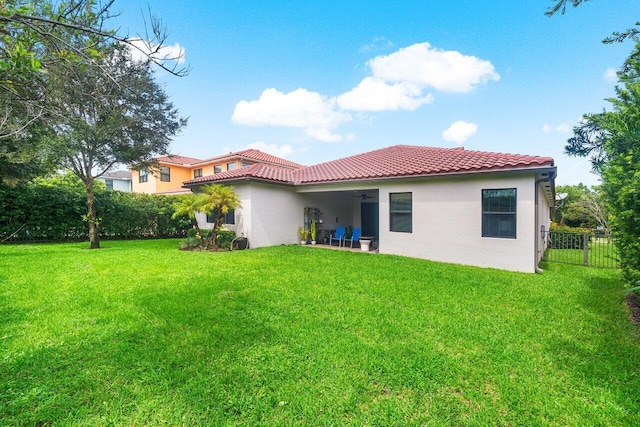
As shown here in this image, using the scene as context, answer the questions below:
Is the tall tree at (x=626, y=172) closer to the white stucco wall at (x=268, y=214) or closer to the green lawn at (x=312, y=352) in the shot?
the green lawn at (x=312, y=352)

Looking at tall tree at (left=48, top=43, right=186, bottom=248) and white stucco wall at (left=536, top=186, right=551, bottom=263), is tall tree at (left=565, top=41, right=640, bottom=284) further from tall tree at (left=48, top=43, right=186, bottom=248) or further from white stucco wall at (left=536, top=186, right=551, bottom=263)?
tall tree at (left=48, top=43, right=186, bottom=248)

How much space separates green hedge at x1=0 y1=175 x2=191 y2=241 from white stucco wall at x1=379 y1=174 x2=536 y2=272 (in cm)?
1423

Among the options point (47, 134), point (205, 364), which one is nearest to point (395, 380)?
point (205, 364)

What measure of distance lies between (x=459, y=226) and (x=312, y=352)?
323 inches

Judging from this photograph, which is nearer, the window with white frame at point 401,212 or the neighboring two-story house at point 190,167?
the window with white frame at point 401,212

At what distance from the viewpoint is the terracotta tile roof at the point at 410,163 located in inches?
366

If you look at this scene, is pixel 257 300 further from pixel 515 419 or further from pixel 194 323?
pixel 515 419

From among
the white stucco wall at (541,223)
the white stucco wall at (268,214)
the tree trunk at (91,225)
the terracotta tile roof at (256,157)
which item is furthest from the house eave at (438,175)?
the terracotta tile roof at (256,157)

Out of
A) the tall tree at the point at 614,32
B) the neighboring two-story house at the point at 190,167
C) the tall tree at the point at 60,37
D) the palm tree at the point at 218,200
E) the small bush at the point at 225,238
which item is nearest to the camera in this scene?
the tall tree at the point at 60,37

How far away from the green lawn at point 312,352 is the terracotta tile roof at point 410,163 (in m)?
3.96

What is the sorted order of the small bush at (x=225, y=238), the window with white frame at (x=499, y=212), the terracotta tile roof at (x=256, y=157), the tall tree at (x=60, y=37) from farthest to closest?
the terracotta tile roof at (x=256, y=157), the small bush at (x=225, y=238), the window with white frame at (x=499, y=212), the tall tree at (x=60, y=37)

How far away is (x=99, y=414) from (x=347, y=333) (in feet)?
9.85

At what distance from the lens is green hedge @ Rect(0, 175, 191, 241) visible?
13.2 meters

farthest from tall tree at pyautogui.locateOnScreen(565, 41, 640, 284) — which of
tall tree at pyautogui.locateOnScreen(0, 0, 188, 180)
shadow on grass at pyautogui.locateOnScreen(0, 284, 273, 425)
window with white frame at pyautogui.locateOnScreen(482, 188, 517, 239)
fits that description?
shadow on grass at pyautogui.locateOnScreen(0, 284, 273, 425)
